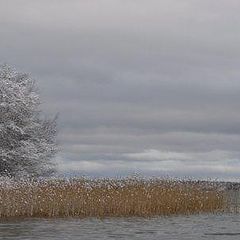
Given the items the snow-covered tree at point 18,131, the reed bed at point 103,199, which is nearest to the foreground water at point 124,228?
→ the reed bed at point 103,199

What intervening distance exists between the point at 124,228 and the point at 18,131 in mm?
28481

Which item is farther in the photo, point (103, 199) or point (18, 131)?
point (18, 131)

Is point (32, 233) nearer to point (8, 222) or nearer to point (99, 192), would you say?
point (8, 222)

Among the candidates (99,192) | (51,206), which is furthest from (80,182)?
(51,206)

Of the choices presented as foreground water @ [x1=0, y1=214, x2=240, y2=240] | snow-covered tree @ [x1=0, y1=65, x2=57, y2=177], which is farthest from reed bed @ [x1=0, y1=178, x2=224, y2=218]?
snow-covered tree @ [x1=0, y1=65, x2=57, y2=177]

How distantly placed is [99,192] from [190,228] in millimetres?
8612

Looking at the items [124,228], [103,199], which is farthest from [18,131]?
[124,228]

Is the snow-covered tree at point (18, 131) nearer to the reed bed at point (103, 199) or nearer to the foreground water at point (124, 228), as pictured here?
the reed bed at point (103, 199)

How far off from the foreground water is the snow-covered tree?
23.8 m

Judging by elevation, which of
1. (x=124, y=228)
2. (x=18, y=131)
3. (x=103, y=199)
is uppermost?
(x=18, y=131)

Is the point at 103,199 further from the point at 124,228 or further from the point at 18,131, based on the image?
the point at 18,131

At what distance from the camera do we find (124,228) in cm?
Result: 3269

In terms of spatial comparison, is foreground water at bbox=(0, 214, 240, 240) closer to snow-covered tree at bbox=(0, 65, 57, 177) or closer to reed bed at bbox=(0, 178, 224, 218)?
reed bed at bbox=(0, 178, 224, 218)

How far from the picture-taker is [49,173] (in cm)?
6769
